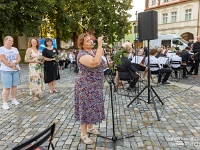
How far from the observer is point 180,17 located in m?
31.2

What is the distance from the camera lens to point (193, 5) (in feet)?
96.0

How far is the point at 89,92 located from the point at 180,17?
110ft

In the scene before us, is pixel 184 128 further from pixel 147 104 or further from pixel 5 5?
pixel 5 5

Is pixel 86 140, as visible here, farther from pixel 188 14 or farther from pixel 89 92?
pixel 188 14

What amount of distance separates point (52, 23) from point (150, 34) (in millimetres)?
19833

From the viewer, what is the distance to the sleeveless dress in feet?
8.26

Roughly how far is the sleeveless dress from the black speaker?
189cm

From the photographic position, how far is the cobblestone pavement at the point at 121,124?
2.81 metres

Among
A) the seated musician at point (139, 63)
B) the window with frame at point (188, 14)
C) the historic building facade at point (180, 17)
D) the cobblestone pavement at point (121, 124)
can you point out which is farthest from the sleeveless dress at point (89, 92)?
the window with frame at point (188, 14)

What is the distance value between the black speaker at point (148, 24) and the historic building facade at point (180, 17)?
29.1 metres

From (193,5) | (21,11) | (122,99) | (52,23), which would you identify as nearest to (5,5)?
(21,11)

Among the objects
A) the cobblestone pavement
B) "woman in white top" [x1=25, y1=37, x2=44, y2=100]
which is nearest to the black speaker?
the cobblestone pavement

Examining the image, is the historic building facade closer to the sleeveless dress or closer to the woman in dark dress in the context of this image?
the woman in dark dress

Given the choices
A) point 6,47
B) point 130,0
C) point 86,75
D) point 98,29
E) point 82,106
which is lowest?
point 82,106
